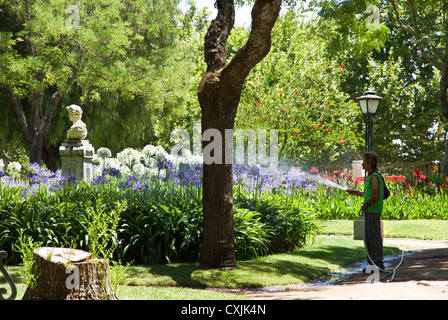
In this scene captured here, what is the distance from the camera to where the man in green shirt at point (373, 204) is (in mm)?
7816

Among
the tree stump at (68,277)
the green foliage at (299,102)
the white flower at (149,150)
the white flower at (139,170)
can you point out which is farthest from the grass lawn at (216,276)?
the green foliage at (299,102)

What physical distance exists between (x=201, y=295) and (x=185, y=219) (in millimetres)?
2813

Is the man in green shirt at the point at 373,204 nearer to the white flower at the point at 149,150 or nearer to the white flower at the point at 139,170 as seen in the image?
the white flower at the point at 139,170

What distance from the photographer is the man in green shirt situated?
782cm

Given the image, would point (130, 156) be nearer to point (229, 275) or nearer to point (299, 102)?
point (229, 275)

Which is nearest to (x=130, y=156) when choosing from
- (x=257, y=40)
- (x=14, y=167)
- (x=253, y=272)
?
(x=14, y=167)

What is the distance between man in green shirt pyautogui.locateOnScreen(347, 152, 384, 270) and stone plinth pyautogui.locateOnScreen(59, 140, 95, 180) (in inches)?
345

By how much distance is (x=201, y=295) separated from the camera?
6.19 meters

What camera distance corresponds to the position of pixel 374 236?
7.96 metres

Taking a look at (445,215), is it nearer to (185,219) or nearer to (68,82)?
(185,219)

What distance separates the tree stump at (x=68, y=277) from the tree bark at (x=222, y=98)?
122 inches

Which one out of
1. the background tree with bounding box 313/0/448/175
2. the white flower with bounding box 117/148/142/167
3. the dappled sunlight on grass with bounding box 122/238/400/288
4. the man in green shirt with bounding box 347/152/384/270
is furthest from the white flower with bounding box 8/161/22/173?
the background tree with bounding box 313/0/448/175

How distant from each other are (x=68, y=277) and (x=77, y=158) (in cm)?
1006

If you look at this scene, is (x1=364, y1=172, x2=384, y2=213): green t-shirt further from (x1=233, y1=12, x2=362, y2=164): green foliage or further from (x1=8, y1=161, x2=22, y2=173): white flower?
(x1=233, y1=12, x2=362, y2=164): green foliage
